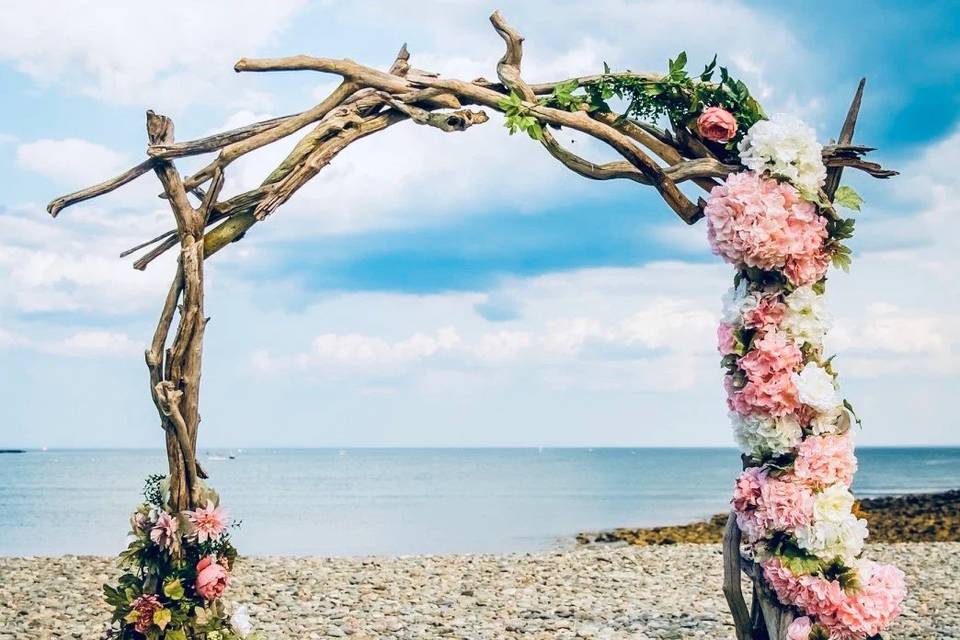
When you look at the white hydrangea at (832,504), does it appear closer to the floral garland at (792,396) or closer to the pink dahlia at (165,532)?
the floral garland at (792,396)

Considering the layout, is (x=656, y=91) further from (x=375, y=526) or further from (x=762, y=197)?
(x=375, y=526)

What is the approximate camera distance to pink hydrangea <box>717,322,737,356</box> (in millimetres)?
4184

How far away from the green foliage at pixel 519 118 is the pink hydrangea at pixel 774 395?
1365 millimetres

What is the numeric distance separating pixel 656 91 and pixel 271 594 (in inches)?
225

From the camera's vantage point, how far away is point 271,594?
8.34m

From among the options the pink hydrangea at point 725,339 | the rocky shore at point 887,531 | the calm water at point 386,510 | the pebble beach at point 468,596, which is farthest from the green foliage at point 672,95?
the calm water at point 386,510

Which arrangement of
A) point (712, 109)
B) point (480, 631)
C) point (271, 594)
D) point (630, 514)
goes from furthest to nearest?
1. point (630, 514)
2. point (271, 594)
3. point (480, 631)
4. point (712, 109)

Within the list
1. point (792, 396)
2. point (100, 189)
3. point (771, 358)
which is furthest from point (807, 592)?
point (100, 189)

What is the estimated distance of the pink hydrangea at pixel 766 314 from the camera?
13.6ft

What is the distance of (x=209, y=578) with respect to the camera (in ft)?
13.8

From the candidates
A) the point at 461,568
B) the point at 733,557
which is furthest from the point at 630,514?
the point at 733,557

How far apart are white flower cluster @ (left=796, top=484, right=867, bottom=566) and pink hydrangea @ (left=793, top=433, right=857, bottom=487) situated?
0.06m

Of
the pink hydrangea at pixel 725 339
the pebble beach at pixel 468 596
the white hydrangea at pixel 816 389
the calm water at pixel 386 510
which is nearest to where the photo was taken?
the white hydrangea at pixel 816 389

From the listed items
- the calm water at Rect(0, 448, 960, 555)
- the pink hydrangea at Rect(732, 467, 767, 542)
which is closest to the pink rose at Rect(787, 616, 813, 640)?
the pink hydrangea at Rect(732, 467, 767, 542)
